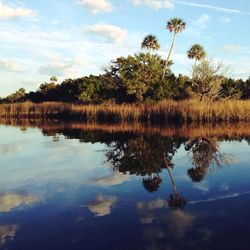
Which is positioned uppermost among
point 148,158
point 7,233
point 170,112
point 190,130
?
point 170,112

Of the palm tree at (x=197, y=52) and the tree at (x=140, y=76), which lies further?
the palm tree at (x=197, y=52)

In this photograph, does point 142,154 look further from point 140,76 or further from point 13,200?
point 140,76

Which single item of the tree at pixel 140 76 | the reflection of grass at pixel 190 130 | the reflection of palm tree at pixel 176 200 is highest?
the tree at pixel 140 76

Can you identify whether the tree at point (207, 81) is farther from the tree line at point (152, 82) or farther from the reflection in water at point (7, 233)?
the reflection in water at point (7, 233)

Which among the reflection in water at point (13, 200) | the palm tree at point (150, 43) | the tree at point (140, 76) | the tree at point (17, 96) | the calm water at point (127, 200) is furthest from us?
the tree at point (17, 96)

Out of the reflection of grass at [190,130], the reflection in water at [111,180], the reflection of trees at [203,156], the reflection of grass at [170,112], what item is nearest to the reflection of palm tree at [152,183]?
the reflection in water at [111,180]

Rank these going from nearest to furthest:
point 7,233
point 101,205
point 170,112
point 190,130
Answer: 1. point 7,233
2. point 101,205
3. point 190,130
4. point 170,112

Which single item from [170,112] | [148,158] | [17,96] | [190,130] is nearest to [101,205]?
[148,158]

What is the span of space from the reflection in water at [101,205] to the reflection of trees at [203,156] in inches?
92.9

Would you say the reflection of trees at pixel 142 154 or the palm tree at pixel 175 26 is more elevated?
the palm tree at pixel 175 26

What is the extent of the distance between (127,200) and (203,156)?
5395mm

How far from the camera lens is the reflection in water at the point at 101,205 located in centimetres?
616

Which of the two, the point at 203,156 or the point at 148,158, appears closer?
the point at 148,158

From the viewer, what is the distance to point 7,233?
17.3 feet
